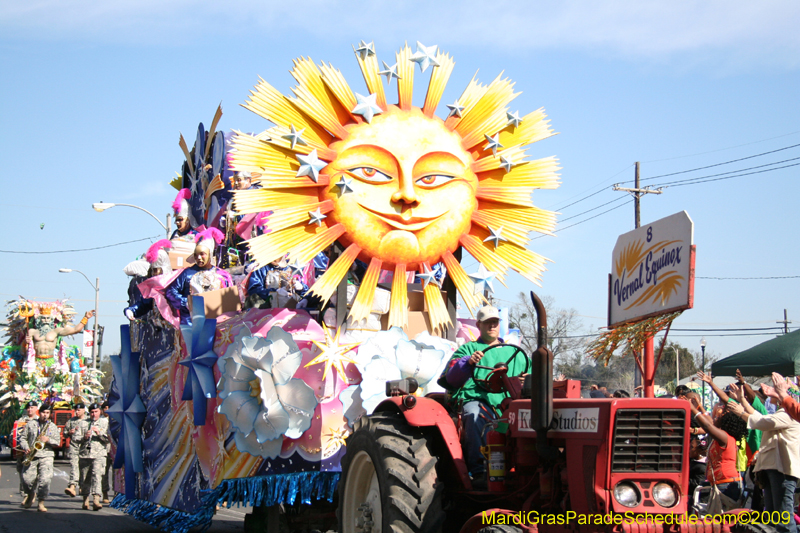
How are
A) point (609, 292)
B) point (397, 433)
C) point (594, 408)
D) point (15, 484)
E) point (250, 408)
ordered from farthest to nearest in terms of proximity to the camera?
point (15, 484) → point (609, 292) → point (250, 408) → point (397, 433) → point (594, 408)

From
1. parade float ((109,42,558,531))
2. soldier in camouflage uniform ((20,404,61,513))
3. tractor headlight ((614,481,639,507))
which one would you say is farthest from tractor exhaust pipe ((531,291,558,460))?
soldier in camouflage uniform ((20,404,61,513))

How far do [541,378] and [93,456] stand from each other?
11.2 metres

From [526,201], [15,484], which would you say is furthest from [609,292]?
[15,484]

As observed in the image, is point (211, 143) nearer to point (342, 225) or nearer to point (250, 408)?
point (342, 225)

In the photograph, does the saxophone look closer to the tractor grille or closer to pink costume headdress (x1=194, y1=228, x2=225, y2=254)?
pink costume headdress (x1=194, y1=228, x2=225, y2=254)

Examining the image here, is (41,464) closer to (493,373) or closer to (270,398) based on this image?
(270,398)

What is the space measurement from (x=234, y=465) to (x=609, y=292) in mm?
5422

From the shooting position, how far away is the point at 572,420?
15.2 ft

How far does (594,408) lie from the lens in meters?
4.48

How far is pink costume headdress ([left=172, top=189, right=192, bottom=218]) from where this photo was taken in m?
11.1

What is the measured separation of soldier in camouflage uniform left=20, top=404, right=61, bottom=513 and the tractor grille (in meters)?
11.6

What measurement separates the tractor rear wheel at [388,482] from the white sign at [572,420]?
0.71 meters

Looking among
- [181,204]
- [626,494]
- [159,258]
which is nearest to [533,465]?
[626,494]

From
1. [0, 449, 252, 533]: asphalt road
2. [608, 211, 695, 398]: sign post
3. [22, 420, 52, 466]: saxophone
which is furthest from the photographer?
[22, 420, 52, 466]: saxophone
